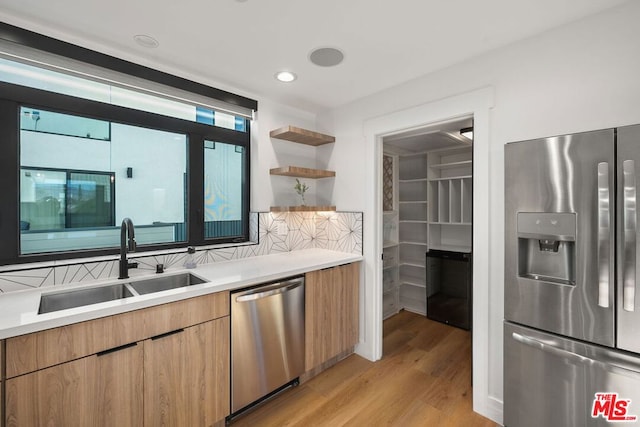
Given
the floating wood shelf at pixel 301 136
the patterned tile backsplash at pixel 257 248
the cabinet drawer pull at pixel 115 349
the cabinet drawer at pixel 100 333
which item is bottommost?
the cabinet drawer pull at pixel 115 349

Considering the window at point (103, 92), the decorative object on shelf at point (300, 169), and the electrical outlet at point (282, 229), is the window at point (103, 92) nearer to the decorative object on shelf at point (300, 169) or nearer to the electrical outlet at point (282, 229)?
the decorative object on shelf at point (300, 169)


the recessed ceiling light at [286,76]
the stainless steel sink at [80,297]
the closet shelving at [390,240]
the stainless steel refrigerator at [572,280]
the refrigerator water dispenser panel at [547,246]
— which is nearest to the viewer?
the stainless steel refrigerator at [572,280]

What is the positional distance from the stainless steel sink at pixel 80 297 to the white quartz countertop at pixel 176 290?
0.03 metres

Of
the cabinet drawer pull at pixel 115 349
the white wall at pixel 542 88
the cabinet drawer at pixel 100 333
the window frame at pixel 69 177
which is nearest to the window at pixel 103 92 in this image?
the window frame at pixel 69 177

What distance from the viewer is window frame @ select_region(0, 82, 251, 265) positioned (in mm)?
1660

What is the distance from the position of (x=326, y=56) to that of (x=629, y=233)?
6.22ft

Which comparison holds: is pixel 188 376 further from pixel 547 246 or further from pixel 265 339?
pixel 547 246

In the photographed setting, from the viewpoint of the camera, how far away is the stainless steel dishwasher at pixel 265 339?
6.06ft

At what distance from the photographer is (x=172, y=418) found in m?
1.57

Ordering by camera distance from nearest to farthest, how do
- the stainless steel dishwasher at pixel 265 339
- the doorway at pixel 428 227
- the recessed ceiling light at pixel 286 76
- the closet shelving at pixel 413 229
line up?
the stainless steel dishwasher at pixel 265 339 < the recessed ceiling light at pixel 286 76 < the doorway at pixel 428 227 < the closet shelving at pixel 413 229

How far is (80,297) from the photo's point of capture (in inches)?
67.6

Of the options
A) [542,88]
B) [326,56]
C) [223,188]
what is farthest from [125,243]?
[542,88]

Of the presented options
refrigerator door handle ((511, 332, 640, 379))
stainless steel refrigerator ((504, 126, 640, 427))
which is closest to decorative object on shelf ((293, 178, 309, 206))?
stainless steel refrigerator ((504, 126, 640, 427))

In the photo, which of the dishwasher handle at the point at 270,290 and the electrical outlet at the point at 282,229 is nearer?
the dishwasher handle at the point at 270,290
